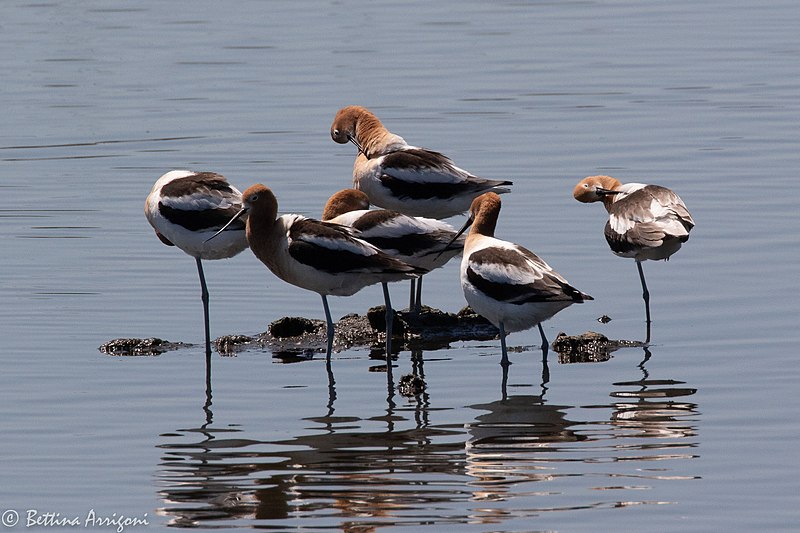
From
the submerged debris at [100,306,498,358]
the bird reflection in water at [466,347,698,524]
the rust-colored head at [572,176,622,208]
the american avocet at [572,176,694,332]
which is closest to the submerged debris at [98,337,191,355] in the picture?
the submerged debris at [100,306,498,358]

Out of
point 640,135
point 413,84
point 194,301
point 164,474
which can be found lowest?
point 164,474

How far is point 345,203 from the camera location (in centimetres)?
1320

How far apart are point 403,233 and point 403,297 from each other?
2.66 metres

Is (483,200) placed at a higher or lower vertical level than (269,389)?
higher

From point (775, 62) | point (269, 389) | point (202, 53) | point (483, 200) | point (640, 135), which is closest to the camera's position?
point (269, 389)

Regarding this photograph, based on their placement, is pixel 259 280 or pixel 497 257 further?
pixel 259 280

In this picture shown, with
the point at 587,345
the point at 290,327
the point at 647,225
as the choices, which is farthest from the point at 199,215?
the point at 647,225

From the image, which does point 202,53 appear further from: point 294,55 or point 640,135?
point 640,135

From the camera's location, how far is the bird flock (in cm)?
1095

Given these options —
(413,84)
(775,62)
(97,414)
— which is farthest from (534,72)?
(97,414)

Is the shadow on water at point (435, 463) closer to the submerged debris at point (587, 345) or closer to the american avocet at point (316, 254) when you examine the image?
the submerged debris at point (587, 345)

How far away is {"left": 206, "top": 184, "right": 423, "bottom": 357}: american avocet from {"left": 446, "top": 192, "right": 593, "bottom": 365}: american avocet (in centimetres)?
62

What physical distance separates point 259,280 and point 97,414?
4.28 m

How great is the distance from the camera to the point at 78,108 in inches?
939
